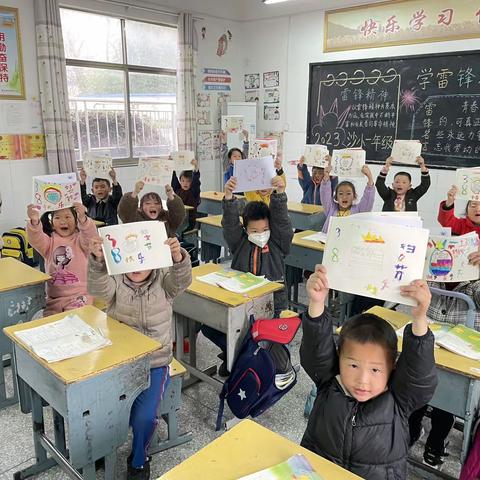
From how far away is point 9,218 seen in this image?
5195 millimetres

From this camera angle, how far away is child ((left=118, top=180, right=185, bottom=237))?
3.55 meters

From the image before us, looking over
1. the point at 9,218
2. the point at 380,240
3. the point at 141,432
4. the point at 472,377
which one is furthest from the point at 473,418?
the point at 9,218

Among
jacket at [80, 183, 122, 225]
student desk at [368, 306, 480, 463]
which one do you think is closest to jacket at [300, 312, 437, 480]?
student desk at [368, 306, 480, 463]

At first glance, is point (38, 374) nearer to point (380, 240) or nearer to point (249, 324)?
point (249, 324)

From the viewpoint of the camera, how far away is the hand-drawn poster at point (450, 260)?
6.71 feet

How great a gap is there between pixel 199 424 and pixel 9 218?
3.82 metres

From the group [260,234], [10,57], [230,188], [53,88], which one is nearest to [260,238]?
[260,234]

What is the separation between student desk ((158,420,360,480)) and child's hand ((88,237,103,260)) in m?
0.94

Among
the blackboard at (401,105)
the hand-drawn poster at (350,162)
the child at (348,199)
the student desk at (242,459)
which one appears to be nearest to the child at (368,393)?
the student desk at (242,459)

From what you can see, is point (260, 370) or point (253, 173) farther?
point (253, 173)

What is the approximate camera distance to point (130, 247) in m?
1.79

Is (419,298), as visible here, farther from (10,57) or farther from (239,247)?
(10,57)

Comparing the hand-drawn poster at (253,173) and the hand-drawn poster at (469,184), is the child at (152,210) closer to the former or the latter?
the hand-drawn poster at (253,173)

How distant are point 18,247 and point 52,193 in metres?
2.55
